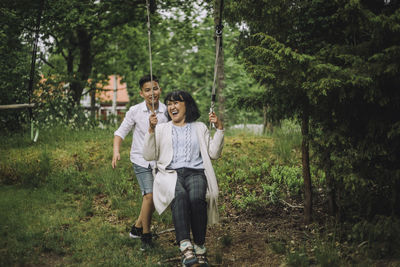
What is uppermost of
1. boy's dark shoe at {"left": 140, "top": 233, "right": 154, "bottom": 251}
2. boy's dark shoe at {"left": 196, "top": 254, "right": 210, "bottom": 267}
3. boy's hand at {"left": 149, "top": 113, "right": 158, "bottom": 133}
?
boy's hand at {"left": 149, "top": 113, "right": 158, "bottom": 133}

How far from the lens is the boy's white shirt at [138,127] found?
500 cm

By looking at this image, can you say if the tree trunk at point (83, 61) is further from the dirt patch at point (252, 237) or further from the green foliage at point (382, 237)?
the green foliage at point (382, 237)

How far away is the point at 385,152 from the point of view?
375 centimetres

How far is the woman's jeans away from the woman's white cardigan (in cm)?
9

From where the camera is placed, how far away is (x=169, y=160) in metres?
4.47

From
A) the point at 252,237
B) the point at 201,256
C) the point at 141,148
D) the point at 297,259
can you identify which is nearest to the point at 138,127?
the point at 141,148

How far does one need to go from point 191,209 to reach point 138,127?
140cm

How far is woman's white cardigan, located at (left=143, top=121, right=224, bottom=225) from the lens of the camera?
437 cm

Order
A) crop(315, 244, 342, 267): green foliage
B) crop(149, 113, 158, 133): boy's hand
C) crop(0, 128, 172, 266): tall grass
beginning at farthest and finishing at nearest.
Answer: crop(0, 128, 172, 266): tall grass → crop(149, 113, 158, 133): boy's hand → crop(315, 244, 342, 267): green foliage

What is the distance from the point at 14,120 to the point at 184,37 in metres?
6.74

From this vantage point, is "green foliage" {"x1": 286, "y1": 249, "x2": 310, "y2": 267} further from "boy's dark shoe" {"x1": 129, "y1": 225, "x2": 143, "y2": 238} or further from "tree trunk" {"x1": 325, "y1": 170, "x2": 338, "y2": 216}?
"boy's dark shoe" {"x1": 129, "y1": 225, "x2": 143, "y2": 238}

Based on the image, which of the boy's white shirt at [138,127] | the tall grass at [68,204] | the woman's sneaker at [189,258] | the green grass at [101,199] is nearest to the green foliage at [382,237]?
the green grass at [101,199]

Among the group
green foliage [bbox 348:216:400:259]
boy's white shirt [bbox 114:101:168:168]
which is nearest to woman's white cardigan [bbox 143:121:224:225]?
boy's white shirt [bbox 114:101:168:168]

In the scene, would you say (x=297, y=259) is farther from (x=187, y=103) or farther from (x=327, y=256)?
(x=187, y=103)
